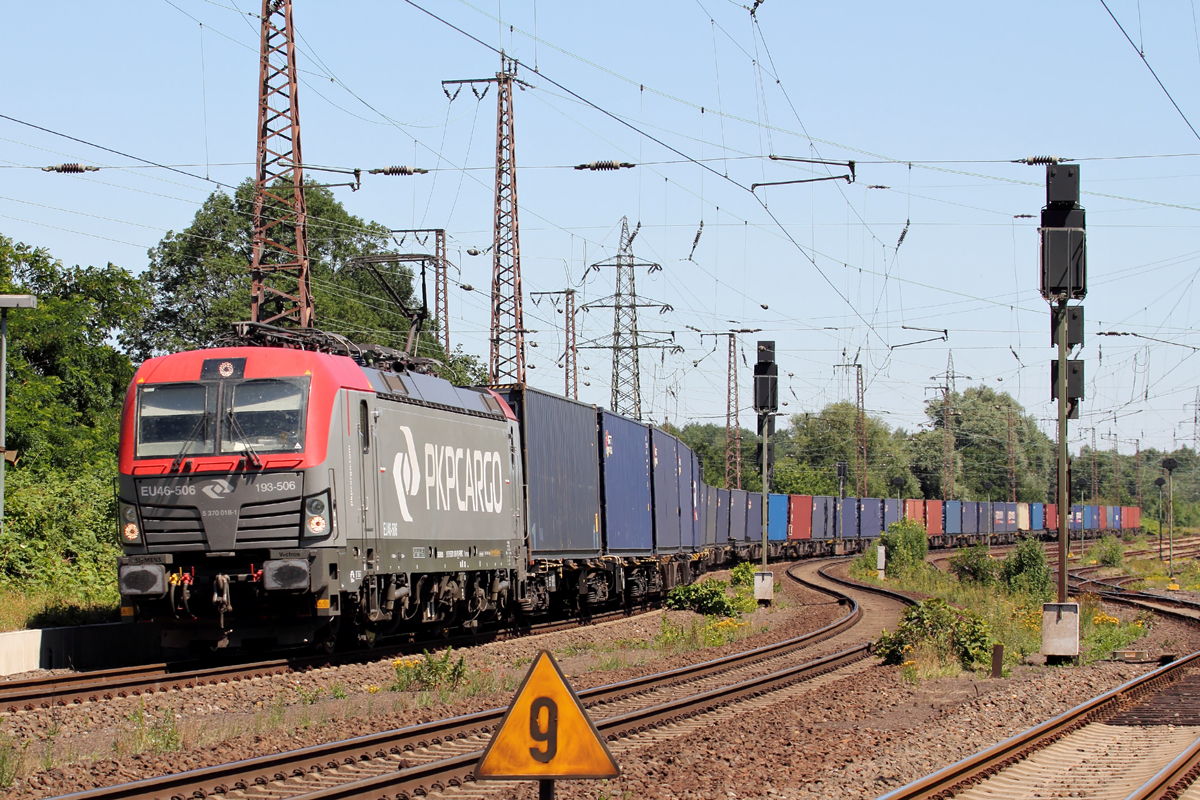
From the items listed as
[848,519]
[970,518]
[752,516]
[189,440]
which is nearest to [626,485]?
[189,440]

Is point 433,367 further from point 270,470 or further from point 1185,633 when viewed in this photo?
point 1185,633

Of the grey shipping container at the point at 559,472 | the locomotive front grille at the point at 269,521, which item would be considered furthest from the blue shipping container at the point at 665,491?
the locomotive front grille at the point at 269,521

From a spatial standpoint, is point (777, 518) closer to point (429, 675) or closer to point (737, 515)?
point (737, 515)

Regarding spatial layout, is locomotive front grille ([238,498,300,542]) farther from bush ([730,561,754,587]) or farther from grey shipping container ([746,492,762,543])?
grey shipping container ([746,492,762,543])

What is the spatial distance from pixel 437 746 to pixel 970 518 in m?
69.4

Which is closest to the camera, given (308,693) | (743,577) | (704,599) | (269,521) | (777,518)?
(308,693)

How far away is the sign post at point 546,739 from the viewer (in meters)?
5.61

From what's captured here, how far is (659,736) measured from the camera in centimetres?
1190

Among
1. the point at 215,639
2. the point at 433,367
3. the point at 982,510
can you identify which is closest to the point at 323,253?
the point at 982,510

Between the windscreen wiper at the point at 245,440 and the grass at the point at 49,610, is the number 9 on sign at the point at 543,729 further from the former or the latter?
the grass at the point at 49,610

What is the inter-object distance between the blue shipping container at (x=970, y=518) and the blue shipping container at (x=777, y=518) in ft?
79.2

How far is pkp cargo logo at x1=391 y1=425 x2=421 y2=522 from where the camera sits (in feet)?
54.1

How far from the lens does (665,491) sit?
30.8 meters

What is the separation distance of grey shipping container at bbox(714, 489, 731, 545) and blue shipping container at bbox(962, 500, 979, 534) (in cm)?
3235
